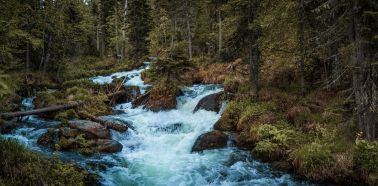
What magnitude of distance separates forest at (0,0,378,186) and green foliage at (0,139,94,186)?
34mm

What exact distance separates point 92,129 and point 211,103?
7.59 m

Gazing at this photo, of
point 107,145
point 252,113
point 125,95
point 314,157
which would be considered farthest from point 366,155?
point 125,95

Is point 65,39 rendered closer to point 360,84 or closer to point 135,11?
point 135,11

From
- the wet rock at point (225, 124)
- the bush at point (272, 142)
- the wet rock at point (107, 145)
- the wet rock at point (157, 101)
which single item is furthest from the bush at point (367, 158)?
the wet rock at point (157, 101)

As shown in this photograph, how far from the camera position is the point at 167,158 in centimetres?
1559

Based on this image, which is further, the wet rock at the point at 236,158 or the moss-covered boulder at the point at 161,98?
the moss-covered boulder at the point at 161,98

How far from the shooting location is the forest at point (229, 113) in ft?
39.3

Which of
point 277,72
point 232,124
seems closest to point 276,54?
point 277,72

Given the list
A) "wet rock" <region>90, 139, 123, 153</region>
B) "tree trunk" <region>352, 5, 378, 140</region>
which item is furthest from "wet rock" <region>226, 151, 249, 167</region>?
"wet rock" <region>90, 139, 123, 153</region>

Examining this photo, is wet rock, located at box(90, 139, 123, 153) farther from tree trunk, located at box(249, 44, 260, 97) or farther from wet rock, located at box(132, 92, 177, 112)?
tree trunk, located at box(249, 44, 260, 97)

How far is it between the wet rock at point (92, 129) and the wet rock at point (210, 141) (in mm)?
4121

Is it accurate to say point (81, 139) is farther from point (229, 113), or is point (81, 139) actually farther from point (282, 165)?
point (282, 165)

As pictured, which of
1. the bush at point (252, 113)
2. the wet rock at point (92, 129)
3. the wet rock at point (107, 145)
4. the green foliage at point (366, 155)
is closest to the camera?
the green foliage at point (366, 155)

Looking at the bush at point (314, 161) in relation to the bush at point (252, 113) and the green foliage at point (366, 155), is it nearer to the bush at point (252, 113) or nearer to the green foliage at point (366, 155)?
the green foliage at point (366, 155)
